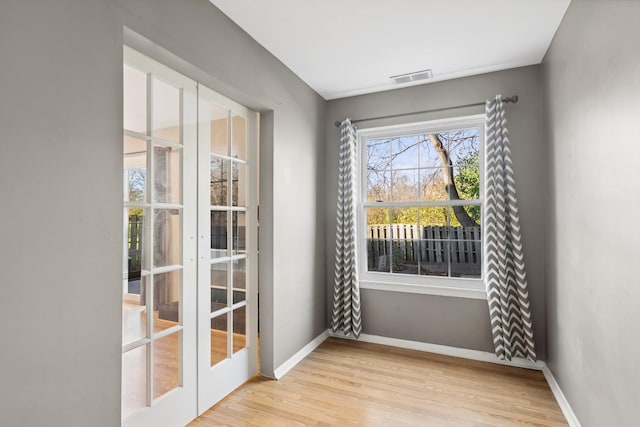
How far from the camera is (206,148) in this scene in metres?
2.23

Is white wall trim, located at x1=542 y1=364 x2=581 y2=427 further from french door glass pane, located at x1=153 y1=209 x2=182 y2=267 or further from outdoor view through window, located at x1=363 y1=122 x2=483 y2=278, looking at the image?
french door glass pane, located at x1=153 y1=209 x2=182 y2=267

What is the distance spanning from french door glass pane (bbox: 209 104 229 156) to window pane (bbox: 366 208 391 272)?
1.73m

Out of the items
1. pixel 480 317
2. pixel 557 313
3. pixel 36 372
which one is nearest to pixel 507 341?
pixel 480 317

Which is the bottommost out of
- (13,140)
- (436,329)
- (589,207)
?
(436,329)

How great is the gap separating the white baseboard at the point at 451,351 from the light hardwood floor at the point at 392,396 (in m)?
0.07

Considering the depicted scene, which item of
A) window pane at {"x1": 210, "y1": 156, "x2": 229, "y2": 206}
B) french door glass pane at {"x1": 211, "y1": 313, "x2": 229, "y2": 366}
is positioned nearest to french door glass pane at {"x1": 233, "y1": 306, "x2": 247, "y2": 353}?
french door glass pane at {"x1": 211, "y1": 313, "x2": 229, "y2": 366}

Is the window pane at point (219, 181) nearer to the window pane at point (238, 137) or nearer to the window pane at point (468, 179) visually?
the window pane at point (238, 137)

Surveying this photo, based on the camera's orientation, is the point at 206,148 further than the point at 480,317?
No

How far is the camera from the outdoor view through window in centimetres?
315

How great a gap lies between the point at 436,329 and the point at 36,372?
115 inches

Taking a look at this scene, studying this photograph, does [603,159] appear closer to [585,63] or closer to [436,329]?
[585,63]

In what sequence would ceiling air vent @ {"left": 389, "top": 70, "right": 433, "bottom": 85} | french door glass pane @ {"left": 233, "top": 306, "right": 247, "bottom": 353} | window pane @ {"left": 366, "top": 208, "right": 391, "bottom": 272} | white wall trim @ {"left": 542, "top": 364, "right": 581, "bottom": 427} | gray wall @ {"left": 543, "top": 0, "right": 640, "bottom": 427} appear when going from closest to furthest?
1. gray wall @ {"left": 543, "top": 0, "right": 640, "bottom": 427}
2. white wall trim @ {"left": 542, "top": 364, "right": 581, "bottom": 427}
3. french door glass pane @ {"left": 233, "top": 306, "right": 247, "bottom": 353}
4. ceiling air vent @ {"left": 389, "top": 70, "right": 433, "bottom": 85}
5. window pane @ {"left": 366, "top": 208, "right": 391, "bottom": 272}

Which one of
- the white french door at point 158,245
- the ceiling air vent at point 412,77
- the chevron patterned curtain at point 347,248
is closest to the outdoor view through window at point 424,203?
the chevron patterned curtain at point 347,248

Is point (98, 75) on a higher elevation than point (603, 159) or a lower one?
→ higher
